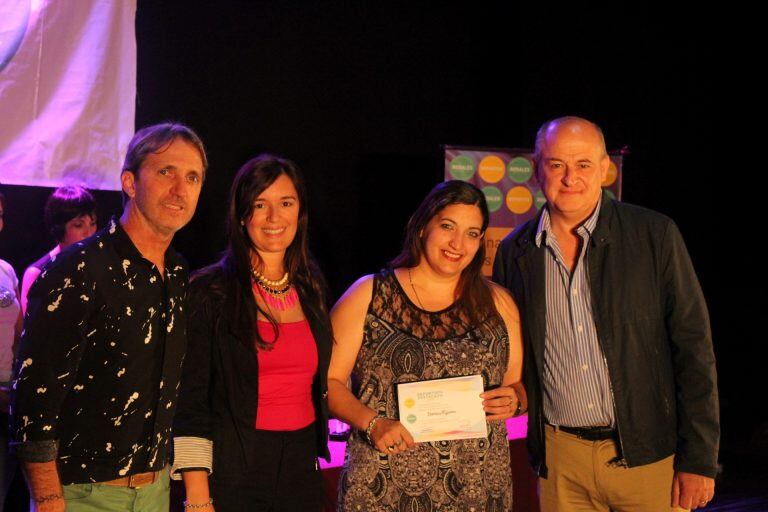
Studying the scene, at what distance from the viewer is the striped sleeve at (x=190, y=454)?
2115 millimetres

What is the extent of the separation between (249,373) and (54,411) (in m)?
0.58

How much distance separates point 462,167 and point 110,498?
138 inches

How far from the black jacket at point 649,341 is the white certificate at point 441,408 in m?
0.38

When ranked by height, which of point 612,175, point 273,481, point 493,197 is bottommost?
point 273,481

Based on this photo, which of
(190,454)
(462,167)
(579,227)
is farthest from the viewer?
(462,167)

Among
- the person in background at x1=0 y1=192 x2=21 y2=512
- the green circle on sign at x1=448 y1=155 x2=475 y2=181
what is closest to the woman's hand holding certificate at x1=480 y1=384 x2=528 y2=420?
the person in background at x1=0 y1=192 x2=21 y2=512

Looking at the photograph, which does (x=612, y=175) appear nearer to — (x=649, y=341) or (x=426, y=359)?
(x=649, y=341)

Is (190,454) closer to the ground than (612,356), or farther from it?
closer to the ground

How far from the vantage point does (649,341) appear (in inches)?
99.2

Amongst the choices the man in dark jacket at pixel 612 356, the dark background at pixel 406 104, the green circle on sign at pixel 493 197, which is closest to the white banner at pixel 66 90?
the dark background at pixel 406 104

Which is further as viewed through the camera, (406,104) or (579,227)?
(406,104)

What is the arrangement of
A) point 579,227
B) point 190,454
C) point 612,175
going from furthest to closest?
1. point 612,175
2. point 579,227
3. point 190,454

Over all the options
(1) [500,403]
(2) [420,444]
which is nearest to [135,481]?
(2) [420,444]

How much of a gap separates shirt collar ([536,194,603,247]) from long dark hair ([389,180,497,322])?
0.95 feet
